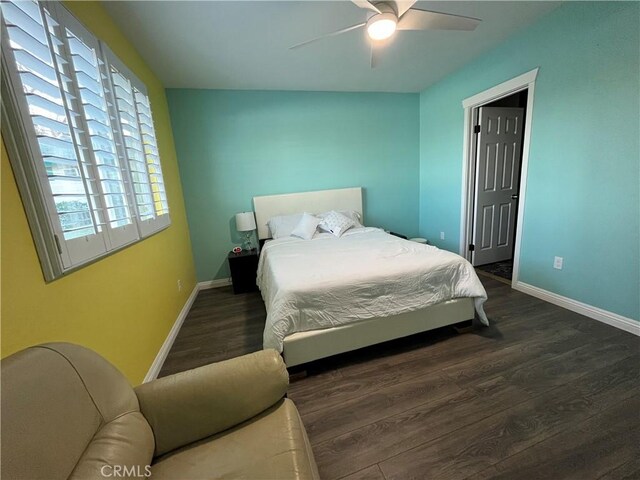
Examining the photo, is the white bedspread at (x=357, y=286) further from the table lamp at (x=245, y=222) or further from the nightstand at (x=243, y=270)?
the table lamp at (x=245, y=222)

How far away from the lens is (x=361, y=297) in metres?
1.76

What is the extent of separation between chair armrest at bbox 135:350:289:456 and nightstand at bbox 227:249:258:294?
2.26 m

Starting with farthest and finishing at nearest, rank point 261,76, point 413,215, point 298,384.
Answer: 1. point 413,215
2. point 261,76
3. point 298,384

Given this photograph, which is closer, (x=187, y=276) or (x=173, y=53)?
(x=173, y=53)

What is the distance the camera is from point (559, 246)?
235 centimetres

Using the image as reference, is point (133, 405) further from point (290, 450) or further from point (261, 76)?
point (261, 76)

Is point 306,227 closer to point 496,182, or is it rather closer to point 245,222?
point 245,222

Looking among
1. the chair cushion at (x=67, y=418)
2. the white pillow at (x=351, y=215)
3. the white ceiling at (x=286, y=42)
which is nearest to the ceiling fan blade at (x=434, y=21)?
the white ceiling at (x=286, y=42)

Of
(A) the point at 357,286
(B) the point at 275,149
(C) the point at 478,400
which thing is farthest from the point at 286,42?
(C) the point at 478,400

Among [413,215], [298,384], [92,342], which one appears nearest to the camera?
[92,342]

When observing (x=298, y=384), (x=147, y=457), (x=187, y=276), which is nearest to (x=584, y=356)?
(x=298, y=384)

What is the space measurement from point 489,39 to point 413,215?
7.69ft

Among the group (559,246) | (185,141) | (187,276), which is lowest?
(187,276)

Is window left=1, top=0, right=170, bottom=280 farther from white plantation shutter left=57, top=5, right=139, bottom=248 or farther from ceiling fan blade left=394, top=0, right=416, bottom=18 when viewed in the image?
ceiling fan blade left=394, top=0, right=416, bottom=18
